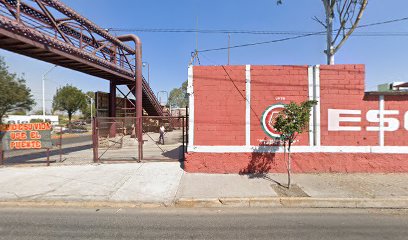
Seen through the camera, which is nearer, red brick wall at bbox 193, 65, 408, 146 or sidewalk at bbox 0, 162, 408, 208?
sidewalk at bbox 0, 162, 408, 208

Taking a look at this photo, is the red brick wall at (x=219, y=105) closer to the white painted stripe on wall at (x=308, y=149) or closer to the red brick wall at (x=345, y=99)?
the white painted stripe on wall at (x=308, y=149)

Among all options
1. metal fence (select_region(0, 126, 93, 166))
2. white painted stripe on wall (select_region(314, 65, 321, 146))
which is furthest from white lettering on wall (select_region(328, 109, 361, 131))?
metal fence (select_region(0, 126, 93, 166))

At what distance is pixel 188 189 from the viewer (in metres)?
6.77

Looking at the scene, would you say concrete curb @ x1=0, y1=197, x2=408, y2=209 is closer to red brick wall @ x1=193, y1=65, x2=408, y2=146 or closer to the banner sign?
red brick wall @ x1=193, y1=65, x2=408, y2=146

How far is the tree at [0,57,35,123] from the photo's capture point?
21719 millimetres

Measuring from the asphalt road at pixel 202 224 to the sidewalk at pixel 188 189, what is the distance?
33cm

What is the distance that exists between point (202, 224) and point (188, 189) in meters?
2.01

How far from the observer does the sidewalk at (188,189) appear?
19.4 ft

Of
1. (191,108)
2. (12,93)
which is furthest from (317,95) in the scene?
(12,93)

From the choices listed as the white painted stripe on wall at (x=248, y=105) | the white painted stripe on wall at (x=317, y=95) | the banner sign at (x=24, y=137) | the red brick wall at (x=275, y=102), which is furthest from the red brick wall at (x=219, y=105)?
the banner sign at (x=24, y=137)

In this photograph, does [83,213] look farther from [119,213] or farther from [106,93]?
[106,93]

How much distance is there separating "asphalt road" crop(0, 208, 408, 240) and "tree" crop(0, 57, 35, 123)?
21.0 meters

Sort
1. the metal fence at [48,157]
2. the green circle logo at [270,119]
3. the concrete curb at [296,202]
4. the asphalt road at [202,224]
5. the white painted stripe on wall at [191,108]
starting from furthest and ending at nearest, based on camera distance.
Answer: the metal fence at [48,157] < the white painted stripe on wall at [191,108] < the green circle logo at [270,119] < the concrete curb at [296,202] < the asphalt road at [202,224]

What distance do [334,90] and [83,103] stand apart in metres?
58.0
